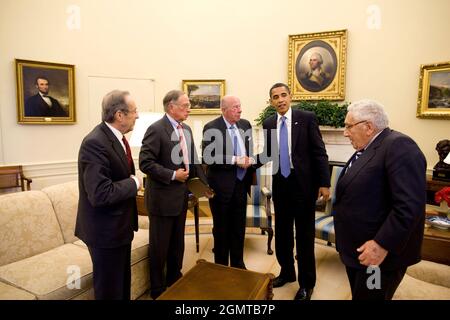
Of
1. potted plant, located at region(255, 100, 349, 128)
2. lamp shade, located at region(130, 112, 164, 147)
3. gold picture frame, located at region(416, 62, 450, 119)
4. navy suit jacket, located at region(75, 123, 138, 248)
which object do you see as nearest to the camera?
navy suit jacket, located at region(75, 123, 138, 248)

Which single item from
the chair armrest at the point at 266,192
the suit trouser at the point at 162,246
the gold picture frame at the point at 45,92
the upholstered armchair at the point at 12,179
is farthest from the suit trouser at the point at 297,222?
the gold picture frame at the point at 45,92

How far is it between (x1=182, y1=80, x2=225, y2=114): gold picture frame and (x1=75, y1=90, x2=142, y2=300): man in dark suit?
160 inches

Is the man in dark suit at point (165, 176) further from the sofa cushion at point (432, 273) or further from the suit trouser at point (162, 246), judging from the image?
the sofa cushion at point (432, 273)

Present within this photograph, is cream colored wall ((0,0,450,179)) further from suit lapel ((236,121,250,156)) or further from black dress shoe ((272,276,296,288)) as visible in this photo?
black dress shoe ((272,276,296,288))

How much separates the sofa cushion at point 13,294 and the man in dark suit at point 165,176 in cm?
96

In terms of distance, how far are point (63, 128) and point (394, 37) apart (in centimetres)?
552

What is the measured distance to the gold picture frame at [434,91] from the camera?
446 centimetres

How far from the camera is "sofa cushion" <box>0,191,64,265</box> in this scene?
246 centimetres

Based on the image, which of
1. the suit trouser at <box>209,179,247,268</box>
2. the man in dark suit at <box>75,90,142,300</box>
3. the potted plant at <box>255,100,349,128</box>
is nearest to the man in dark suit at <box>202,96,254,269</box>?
the suit trouser at <box>209,179,247,268</box>

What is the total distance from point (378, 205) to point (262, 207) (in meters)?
2.68

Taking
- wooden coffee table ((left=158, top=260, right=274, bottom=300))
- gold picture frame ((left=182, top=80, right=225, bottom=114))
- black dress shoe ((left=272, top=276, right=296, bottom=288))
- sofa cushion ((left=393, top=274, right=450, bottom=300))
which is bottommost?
black dress shoe ((left=272, top=276, right=296, bottom=288))

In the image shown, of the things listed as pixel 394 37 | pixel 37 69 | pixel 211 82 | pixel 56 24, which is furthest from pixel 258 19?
pixel 37 69

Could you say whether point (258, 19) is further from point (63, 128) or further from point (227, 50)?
point (63, 128)

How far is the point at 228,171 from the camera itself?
117 inches
